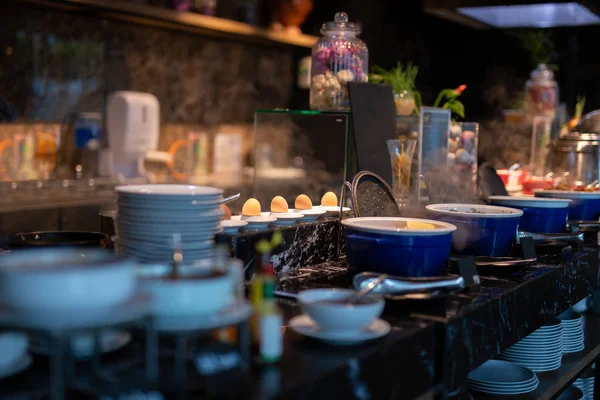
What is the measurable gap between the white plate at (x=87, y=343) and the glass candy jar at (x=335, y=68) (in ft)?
4.46

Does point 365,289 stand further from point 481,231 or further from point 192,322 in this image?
point 481,231

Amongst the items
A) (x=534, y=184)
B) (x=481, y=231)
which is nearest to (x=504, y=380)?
(x=481, y=231)

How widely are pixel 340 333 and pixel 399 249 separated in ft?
1.36

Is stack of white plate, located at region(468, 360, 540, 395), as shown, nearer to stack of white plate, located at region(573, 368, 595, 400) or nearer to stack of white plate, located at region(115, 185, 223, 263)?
stack of white plate, located at region(573, 368, 595, 400)

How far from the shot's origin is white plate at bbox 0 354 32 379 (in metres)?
1.05

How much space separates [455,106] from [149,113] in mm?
2250

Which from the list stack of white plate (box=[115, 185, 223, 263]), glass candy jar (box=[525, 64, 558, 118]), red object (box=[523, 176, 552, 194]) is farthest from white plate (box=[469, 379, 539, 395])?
glass candy jar (box=[525, 64, 558, 118])

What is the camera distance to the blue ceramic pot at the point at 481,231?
2.00 metres

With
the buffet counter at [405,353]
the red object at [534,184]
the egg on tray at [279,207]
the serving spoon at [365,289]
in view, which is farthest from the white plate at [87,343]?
the red object at [534,184]

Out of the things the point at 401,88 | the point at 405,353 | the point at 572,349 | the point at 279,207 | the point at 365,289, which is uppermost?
the point at 401,88

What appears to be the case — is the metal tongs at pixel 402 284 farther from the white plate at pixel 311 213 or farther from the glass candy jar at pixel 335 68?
the glass candy jar at pixel 335 68

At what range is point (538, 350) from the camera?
221 cm

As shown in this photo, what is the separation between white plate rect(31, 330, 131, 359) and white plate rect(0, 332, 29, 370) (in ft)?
0.14

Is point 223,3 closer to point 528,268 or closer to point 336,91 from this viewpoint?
point 336,91
